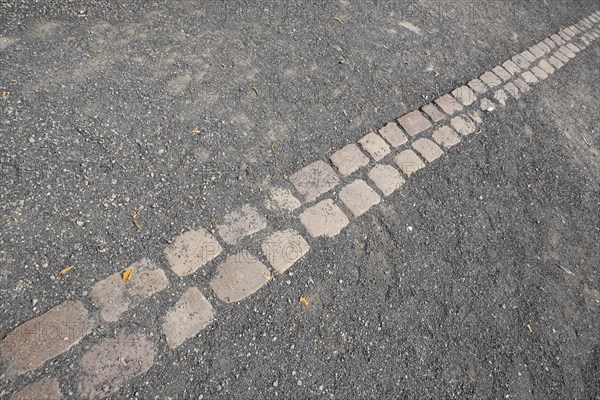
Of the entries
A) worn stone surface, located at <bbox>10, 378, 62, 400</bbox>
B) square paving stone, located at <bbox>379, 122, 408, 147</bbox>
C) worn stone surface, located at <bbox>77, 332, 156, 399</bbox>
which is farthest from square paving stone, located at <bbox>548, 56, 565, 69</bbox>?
worn stone surface, located at <bbox>10, 378, 62, 400</bbox>

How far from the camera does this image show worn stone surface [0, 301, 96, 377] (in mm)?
1690

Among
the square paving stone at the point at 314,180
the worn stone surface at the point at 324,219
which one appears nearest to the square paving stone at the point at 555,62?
the square paving stone at the point at 314,180

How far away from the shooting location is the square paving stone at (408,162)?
282 cm

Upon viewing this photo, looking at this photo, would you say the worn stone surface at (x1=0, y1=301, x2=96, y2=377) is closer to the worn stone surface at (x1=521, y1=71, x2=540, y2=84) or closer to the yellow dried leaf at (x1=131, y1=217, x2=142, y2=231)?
the yellow dried leaf at (x1=131, y1=217, x2=142, y2=231)

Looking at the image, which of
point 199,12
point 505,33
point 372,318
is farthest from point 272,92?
point 505,33

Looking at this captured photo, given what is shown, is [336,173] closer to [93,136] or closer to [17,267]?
[93,136]

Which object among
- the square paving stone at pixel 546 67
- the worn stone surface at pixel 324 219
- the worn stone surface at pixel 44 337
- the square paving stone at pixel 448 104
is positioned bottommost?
the square paving stone at pixel 546 67

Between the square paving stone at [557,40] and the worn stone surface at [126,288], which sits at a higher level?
the worn stone surface at [126,288]

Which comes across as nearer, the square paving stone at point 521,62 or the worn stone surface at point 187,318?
the worn stone surface at point 187,318

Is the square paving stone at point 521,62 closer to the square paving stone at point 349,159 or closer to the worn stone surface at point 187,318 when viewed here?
the square paving stone at point 349,159

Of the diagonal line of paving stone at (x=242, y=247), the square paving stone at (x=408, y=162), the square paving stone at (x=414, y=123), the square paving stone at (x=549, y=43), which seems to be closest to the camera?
the diagonal line of paving stone at (x=242, y=247)

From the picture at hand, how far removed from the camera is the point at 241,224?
229 cm

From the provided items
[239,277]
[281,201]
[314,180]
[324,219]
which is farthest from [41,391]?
[314,180]

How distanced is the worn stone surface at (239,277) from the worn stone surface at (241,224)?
4.5 inches
